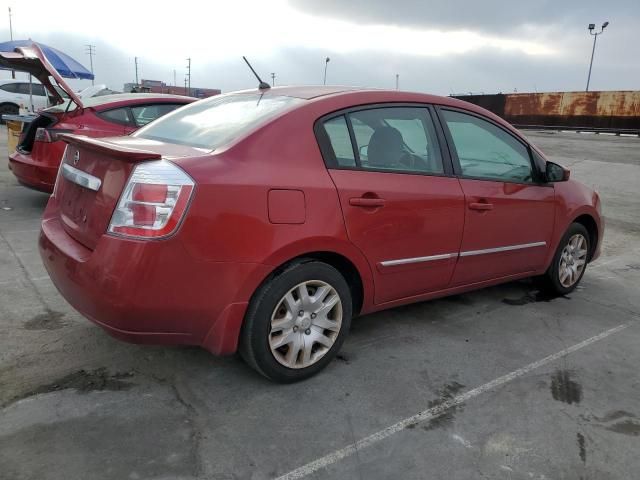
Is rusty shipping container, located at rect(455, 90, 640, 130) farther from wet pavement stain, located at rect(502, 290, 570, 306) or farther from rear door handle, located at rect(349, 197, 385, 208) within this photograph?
rear door handle, located at rect(349, 197, 385, 208)

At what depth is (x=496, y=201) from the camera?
12.4 ft

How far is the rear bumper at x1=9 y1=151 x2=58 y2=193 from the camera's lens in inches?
248

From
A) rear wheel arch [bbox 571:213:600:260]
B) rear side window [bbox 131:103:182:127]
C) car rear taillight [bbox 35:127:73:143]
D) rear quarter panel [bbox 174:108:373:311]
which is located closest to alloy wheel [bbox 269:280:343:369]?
rear quarter panel [bbox 174:108:373:311]

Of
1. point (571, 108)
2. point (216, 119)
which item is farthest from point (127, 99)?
point (571, 108)

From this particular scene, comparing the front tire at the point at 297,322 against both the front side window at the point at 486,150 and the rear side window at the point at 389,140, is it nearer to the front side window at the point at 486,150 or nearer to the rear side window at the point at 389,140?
the rear side window at the point at 389,140

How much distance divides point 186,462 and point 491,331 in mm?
2401

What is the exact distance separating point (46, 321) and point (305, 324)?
1.86 meters

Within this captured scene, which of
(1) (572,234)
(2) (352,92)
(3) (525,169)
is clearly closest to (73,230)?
(2) (352,92)

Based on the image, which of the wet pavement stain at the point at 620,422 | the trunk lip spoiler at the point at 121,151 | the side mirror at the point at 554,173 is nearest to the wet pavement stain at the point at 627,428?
the wet pavement stain at the point at 620,422

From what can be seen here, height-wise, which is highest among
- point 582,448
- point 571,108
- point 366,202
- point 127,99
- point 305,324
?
point 571,108

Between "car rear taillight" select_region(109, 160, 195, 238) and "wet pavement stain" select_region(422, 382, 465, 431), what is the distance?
1571 mm

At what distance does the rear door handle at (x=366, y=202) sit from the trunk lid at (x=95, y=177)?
867 mm

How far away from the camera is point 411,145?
3.44 m

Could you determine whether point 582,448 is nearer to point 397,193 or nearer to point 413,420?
point 413,420
